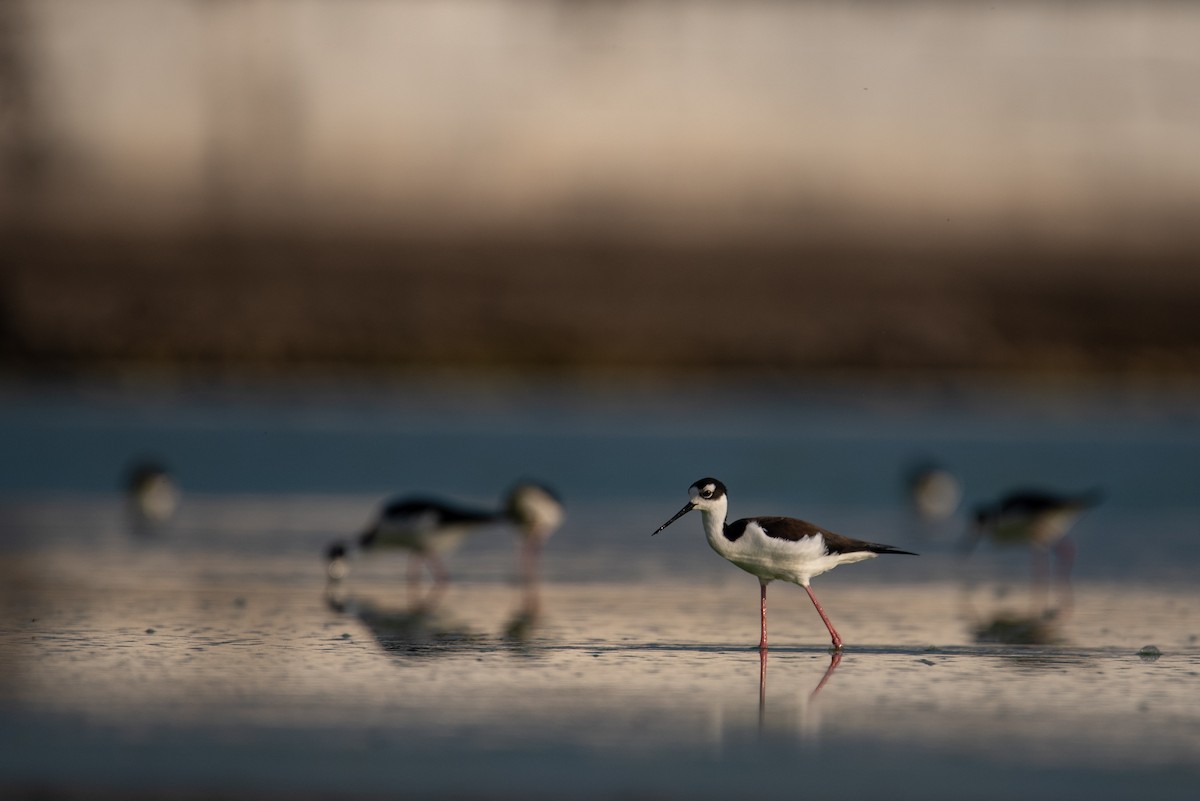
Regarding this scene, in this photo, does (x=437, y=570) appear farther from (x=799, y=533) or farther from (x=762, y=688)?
(x=762, y=688)

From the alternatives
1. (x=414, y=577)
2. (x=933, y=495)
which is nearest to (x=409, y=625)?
(x=414, y=577)

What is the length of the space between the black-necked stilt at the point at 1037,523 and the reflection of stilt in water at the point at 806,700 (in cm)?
468

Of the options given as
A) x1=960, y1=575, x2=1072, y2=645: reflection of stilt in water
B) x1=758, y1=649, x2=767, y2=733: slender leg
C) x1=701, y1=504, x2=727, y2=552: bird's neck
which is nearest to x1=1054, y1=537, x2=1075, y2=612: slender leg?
x1=960, y1=575, x2=1072, y2=645: reflection of stilt in water

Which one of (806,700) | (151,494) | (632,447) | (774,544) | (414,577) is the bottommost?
(806,700)

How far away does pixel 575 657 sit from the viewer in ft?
31.6

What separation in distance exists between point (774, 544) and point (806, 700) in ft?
5.88

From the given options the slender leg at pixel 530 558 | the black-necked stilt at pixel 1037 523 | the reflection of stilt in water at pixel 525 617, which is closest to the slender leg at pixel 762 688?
the reflection of stilt in water at pixel 525 617

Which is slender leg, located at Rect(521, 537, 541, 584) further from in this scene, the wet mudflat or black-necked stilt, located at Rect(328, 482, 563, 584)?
the wet mudflat

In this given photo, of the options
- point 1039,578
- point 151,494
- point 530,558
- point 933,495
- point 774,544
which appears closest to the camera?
point 774,544

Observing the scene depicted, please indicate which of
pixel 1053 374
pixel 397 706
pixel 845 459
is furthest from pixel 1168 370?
pixel 397 706

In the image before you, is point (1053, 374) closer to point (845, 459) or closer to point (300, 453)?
point (845, 459)

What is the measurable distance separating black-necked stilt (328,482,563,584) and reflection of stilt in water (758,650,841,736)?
4.24 meters

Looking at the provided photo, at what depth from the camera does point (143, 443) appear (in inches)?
1037

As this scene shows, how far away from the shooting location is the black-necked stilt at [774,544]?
10.3 m
